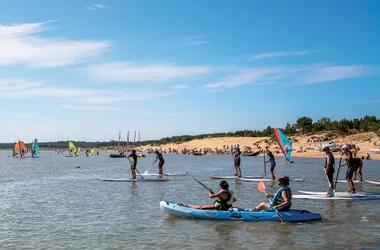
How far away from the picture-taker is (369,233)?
11.2 m

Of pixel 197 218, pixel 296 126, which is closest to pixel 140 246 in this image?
pixel 197 218

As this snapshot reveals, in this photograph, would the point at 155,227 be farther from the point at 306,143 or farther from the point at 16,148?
the point at 16,148

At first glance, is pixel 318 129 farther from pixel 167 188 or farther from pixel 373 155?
pixel 167 188

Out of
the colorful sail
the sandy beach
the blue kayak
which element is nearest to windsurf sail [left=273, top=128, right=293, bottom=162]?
the blue kayak

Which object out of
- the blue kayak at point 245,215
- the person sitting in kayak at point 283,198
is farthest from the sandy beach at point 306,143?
the person sitting in kayak at point 283,198

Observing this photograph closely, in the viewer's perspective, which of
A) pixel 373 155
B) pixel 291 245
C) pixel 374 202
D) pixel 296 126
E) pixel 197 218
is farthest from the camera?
pixel 296 126

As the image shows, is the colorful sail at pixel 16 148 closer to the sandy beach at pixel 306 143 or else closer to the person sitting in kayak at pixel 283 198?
the sandy beach at pixel 306 143

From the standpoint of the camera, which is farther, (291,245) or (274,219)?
(274,219)

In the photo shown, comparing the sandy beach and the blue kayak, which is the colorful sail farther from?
the blue kayak

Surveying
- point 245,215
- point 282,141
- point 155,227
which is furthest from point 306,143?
point 155,227

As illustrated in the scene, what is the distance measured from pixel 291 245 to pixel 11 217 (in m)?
9.59

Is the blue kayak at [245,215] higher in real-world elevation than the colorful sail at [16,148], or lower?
lower

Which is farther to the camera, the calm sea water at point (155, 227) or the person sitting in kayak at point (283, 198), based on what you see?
the person sitting in kayak at point (283, 198)

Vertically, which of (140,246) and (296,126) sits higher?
(296,126)
